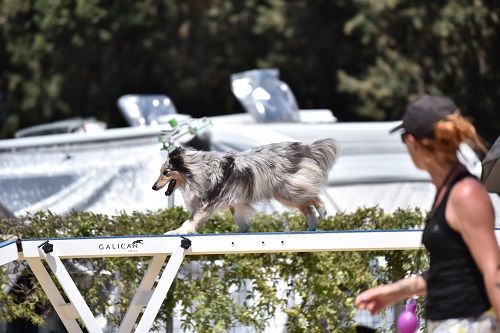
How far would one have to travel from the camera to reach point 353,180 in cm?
1221

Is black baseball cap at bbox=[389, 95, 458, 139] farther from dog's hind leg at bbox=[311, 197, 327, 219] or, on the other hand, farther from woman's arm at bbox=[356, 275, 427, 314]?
dog's hind leg at bbox=[311, 197, 327, 219]

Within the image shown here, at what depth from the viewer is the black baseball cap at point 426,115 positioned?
431 centimetres

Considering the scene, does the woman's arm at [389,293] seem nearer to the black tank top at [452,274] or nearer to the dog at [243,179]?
the black tank top at [452,274]

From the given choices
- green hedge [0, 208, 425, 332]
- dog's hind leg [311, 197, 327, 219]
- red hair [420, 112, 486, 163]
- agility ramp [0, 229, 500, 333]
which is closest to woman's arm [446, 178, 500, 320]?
red hair [420, 112, 486, 163]

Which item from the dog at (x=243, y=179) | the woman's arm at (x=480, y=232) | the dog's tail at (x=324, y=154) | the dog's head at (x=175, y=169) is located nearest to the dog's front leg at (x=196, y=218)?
the dog at (x=243, y=179)

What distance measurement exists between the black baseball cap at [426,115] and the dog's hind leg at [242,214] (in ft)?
8.71

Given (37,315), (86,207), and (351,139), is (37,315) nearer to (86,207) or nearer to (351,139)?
(86,207)

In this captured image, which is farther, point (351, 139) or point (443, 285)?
point (351, 139)

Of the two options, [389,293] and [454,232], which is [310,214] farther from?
[454,232]

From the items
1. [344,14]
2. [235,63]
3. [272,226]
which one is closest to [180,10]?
[235,63]

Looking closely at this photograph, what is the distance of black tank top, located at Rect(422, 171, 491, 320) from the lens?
423 cm

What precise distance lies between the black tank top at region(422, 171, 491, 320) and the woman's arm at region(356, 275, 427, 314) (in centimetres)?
30

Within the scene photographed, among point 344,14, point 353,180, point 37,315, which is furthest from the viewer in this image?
point 344,14

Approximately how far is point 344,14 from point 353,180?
54.4 ft
